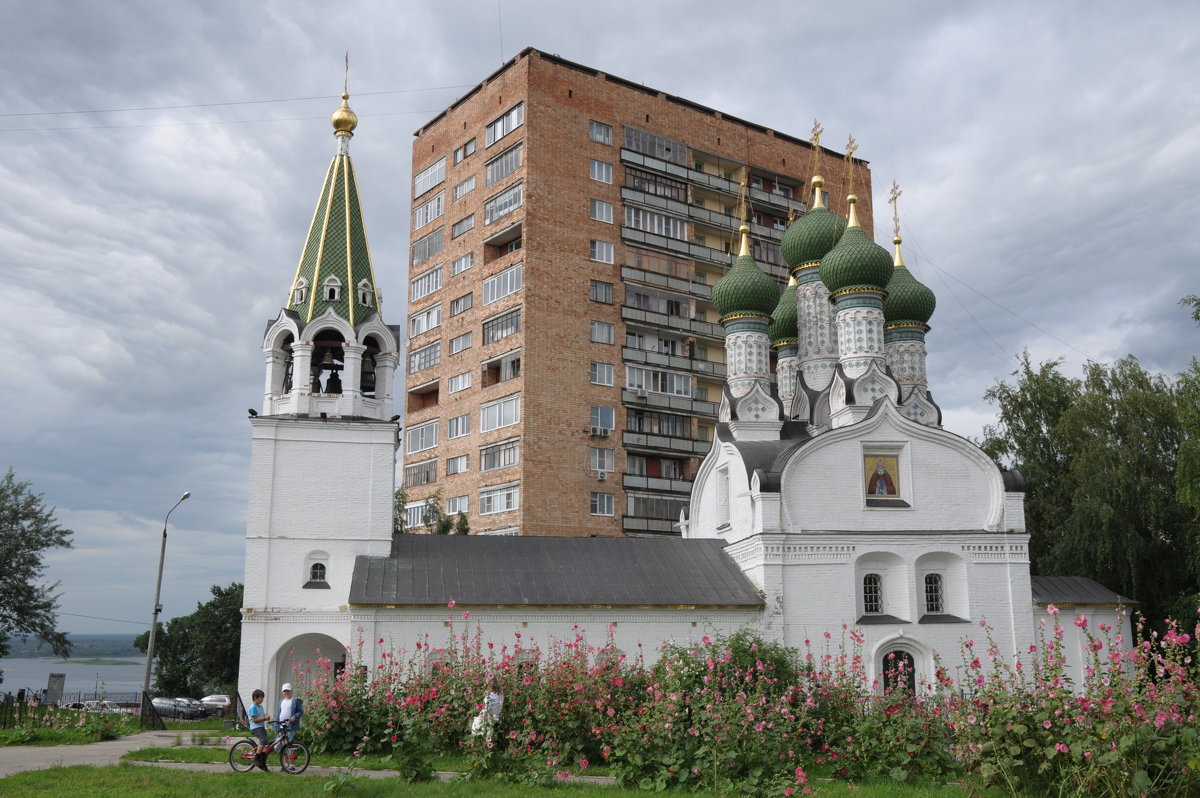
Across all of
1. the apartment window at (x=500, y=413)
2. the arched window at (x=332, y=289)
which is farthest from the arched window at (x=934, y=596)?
the apartment window at (x=500, y=413)

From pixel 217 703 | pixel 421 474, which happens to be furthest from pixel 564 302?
pixel 217 703

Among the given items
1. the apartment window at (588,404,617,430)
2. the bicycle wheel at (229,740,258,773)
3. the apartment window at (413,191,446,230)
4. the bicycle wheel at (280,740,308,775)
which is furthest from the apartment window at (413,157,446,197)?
the bicycle wheel at (280,740,308,775)

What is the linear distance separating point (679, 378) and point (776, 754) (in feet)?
91.6

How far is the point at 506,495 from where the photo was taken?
112 feet

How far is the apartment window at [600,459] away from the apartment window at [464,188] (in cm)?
1096

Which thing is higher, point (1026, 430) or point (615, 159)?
point (615, 159)

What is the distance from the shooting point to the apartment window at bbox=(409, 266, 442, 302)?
39375mm

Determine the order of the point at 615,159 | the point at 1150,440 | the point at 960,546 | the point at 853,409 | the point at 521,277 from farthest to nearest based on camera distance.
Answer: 1. the point at 615,159
2. the point at 521,277
3. the point at 1150,440
4. the point at 853,409
5. the point at 960,546

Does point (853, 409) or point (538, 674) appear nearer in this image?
point (538, 674)

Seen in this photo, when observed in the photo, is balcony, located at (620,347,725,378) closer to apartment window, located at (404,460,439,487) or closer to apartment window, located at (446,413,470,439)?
apartment window, located at (446,413,470,439)

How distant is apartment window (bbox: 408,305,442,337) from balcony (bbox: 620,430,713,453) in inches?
343

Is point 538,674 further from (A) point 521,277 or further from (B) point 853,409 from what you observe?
(A) point 521,277

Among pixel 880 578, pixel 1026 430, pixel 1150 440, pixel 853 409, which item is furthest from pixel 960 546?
pixel 1026 430

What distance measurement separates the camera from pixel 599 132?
37.5 m
